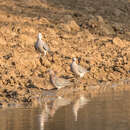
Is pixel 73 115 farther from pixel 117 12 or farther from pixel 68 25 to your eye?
pixel 117 12

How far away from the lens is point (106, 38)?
727 inches

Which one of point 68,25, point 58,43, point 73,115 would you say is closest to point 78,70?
point 58,43

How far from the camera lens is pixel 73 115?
8.86 meters

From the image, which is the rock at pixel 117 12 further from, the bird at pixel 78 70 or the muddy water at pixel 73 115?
the muddy water at pixel 73 115

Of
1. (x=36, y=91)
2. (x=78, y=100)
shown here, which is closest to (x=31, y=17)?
(x=36, y=91)

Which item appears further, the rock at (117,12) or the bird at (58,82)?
the rock at (117,12)

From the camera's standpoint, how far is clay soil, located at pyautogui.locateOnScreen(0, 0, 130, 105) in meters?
12.4

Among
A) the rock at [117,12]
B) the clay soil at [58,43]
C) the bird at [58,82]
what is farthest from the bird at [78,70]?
A: the rock at [117,12]

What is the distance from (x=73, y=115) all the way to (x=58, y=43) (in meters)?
7.75

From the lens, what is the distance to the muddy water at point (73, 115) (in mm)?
8026

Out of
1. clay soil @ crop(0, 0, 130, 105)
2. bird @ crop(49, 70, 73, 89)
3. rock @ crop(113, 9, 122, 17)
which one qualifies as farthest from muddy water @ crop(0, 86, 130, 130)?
rock @ crop(113, 9, 122, 17)

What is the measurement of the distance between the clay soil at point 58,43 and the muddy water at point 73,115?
85 cm

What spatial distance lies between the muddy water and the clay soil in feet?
2.80

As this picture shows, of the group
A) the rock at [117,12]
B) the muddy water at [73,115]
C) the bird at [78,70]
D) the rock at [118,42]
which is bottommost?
the muddy water at [73,115]
